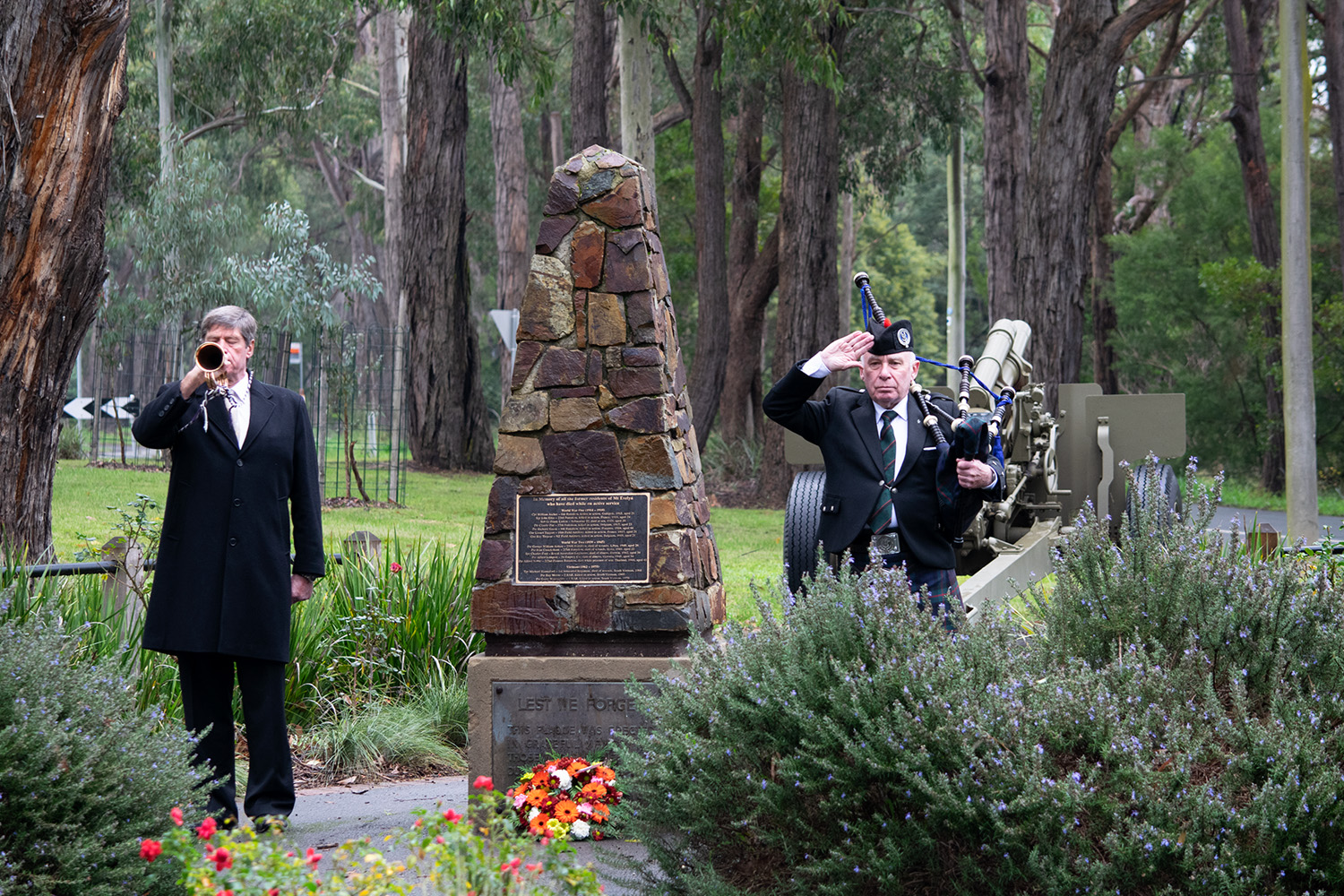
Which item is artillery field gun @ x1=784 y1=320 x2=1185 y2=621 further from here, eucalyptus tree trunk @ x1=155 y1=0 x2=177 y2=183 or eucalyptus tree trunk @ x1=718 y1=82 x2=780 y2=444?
eucalyptus tree trunk @ x1=155 y1=0 x2=177 y2=183

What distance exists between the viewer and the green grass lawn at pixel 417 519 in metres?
11.1

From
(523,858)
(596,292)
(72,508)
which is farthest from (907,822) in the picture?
(72,508)

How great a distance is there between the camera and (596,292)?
544 centimetres

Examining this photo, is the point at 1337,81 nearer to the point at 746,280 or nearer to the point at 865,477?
the point at 746,280

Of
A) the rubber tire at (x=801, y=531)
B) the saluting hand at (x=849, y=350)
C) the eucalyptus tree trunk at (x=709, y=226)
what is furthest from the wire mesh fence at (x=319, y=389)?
the saluting hand at (x=849, y=350)

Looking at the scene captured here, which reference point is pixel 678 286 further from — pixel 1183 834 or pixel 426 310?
pixel 1183 834

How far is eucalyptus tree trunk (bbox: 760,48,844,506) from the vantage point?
17.8m

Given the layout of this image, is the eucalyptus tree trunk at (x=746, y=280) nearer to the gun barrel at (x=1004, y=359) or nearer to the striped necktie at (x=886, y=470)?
the gun barrel at (x=1004, y=359)

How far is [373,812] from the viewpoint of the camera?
18.1 ft

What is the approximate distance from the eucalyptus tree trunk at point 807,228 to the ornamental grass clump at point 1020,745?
1390 centimetres

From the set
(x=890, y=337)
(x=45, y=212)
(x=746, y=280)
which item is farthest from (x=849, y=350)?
(x=746, y=280)

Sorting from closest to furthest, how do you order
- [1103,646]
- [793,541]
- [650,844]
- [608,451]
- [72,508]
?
[650,844], [1103,646], [608,451], [793,541], [72,508]

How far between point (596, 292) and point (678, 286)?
3053cm

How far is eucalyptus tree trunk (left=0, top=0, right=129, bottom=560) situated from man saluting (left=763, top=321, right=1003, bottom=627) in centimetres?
393
